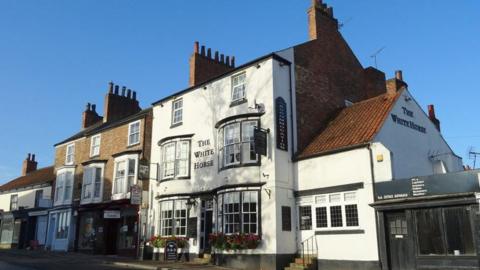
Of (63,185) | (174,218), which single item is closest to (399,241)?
(174,218)

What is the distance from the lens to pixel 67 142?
35.7 m

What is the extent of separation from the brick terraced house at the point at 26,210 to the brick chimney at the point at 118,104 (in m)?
8.41

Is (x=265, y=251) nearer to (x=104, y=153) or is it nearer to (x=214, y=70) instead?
(x=214, y=70)

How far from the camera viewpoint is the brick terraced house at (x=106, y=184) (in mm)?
27516

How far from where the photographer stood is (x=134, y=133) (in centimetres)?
2881

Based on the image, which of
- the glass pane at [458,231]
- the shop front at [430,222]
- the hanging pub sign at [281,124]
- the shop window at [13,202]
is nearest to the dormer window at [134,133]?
the hanging pub sign at [281,124]

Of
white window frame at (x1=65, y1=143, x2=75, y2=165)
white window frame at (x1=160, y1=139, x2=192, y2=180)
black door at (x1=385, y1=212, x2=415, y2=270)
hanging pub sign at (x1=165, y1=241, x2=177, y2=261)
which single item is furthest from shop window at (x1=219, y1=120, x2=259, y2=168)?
white window frame at (x1=65, y1=143, x2=75, y2=165)

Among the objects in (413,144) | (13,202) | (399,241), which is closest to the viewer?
(399,241)

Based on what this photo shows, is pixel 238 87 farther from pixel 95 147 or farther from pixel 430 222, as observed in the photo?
pixel 95 147

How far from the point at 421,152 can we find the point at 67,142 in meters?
26.1

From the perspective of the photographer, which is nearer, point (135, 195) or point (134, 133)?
point (135, 195)

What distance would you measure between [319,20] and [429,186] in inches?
493

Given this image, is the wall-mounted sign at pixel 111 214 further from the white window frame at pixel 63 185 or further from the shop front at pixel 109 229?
the white window frame at pixel 63 185

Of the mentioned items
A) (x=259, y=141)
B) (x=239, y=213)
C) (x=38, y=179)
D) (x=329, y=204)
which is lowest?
(x=239, y=213)
